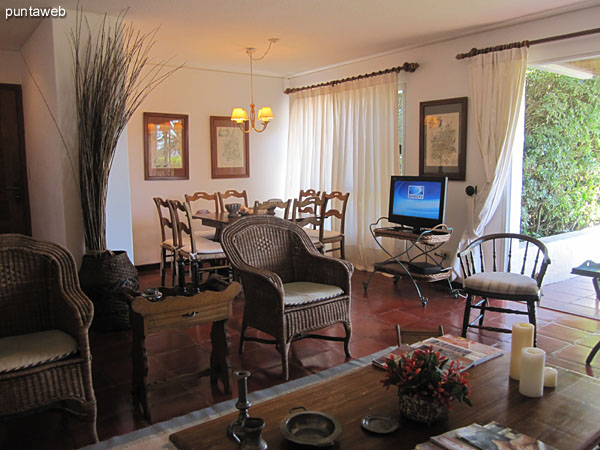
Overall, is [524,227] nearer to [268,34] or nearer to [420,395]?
[268,34]

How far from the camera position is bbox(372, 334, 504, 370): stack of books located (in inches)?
84.7

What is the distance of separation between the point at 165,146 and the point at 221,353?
3955 millimetres

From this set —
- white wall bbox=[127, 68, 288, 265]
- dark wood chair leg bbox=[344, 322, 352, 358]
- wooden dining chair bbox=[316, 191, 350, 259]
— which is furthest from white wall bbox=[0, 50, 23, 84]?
dark wood chair leg bbox=[344, 322, 352, 358]

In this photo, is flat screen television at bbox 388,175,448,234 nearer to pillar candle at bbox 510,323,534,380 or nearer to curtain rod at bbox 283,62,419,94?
curtain rod at bbox 283,62,419,94

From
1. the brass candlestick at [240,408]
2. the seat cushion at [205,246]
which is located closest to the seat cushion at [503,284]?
the brass candlestick at [240,408]

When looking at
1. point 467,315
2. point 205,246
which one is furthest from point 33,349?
point 467,315

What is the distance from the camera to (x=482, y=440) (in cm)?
154

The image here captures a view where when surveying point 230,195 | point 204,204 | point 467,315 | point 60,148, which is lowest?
point 467,315

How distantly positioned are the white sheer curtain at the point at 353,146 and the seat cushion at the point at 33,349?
4.03 m

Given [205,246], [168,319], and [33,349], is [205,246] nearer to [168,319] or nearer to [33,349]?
[168,319]

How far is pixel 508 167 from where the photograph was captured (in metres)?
4.41

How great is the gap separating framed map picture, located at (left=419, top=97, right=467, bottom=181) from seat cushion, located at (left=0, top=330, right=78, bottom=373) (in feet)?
12.8

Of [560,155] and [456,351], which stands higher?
[560,155]

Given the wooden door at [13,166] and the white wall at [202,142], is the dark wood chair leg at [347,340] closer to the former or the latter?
the white wall at [202,142]
